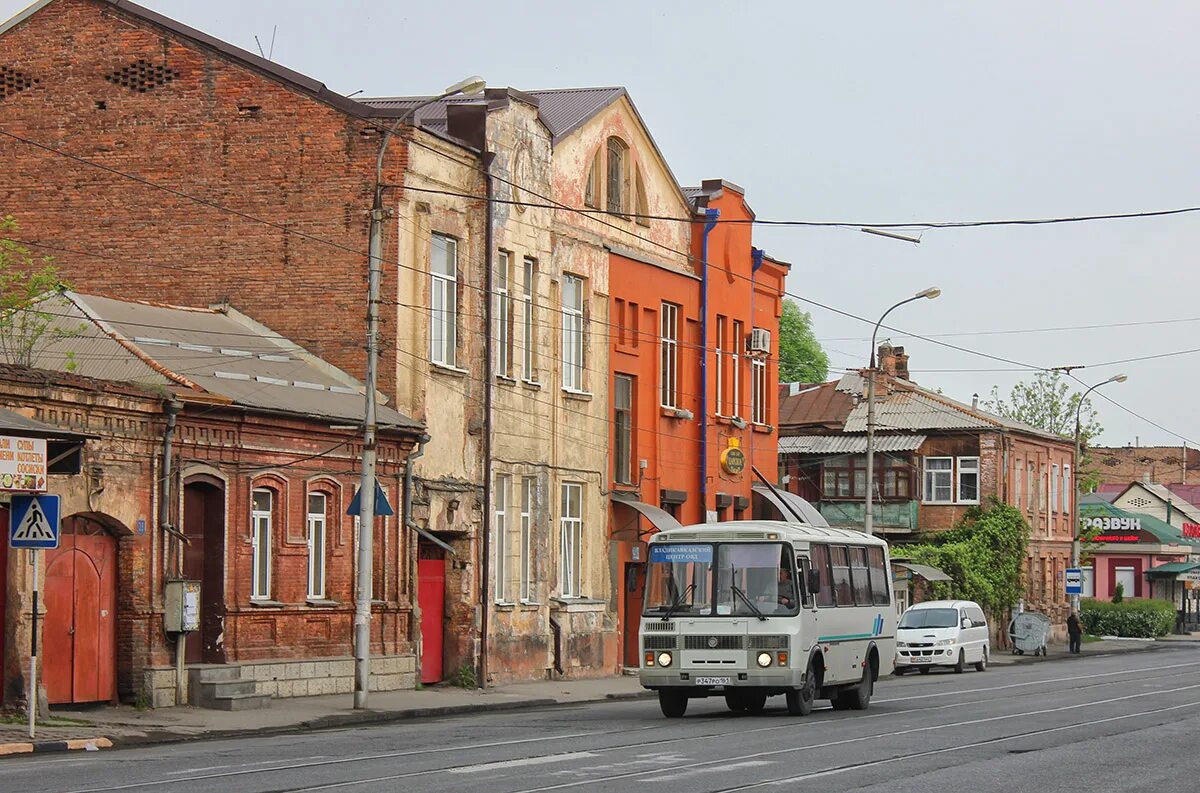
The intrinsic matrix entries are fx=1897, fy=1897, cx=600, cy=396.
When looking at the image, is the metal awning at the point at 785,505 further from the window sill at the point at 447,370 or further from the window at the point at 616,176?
the window sill at the point at 447,370

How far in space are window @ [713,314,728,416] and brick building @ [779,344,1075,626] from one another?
20.6 m

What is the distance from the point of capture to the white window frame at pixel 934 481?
228 feet

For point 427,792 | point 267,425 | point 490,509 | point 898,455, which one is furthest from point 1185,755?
point 898,455

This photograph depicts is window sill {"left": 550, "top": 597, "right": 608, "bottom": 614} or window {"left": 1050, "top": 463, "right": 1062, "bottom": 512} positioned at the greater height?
window {"left": 1050, "top": 463, "right": 1062, "bottom": 512}

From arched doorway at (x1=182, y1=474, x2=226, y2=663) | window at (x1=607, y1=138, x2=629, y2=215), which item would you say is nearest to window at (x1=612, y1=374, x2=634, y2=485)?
window at (x1=607, y1=138, x2=629, y2=215)

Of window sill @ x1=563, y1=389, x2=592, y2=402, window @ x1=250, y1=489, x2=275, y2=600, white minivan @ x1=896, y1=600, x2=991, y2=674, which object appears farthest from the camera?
white minivan @ x1=896, y1=600, x2=991, y2=674

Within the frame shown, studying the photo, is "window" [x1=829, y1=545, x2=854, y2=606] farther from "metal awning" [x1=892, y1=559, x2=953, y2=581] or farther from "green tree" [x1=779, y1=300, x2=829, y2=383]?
"green tree" [x1=779, y1=300, x2=829, y2=383]

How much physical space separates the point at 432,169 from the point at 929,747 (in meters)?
17.8

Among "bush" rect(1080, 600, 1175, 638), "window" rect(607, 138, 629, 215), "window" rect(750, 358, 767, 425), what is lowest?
"bush" rect(1080, 600, 1175, 638)

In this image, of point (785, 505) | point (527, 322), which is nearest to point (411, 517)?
point (527, 322)

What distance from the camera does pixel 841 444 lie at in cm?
7088

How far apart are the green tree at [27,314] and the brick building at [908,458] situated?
42631 mm

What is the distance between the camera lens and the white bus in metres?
26.0

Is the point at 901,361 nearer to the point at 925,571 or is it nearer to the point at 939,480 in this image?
the point at 939,480
